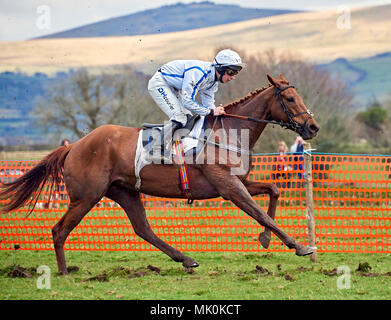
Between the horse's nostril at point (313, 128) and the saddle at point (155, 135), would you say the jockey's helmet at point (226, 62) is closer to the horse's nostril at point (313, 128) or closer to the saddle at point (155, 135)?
the saddle at point (155, 135)

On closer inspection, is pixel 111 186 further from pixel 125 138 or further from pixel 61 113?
pixel 61 113

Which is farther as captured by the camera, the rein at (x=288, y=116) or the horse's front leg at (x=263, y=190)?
the horse's front leg at (x=263, y=190)

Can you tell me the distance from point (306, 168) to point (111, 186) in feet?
9.93

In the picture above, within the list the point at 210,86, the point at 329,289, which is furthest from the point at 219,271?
the point at 210,86

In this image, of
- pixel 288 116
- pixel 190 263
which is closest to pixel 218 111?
pixel 288 116

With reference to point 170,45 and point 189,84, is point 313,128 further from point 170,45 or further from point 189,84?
point 170,45

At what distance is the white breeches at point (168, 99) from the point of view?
→ 718 cm

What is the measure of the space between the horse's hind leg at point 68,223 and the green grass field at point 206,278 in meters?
0.25

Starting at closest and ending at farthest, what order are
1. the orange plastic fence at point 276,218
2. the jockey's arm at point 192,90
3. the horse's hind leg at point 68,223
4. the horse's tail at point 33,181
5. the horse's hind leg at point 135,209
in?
the jockey's arm at point 192,90
the horse's hind leg at point 68,223
the horse's hind leg at point 135,209
the horse's tail at point 33,181
the orange plastic fence at point 276,218

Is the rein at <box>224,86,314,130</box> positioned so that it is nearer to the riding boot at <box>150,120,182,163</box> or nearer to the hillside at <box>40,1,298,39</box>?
the riding boot at <box>150,120,182,163</box>

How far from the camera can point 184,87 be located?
6.93m

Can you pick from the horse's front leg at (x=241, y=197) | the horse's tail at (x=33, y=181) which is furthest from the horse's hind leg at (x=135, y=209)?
the horse's front leg at (x=241, y=197)

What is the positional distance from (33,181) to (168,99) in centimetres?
244

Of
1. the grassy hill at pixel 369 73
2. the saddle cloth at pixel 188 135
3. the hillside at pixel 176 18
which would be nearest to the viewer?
the saddle cloth at pixel 188 135
